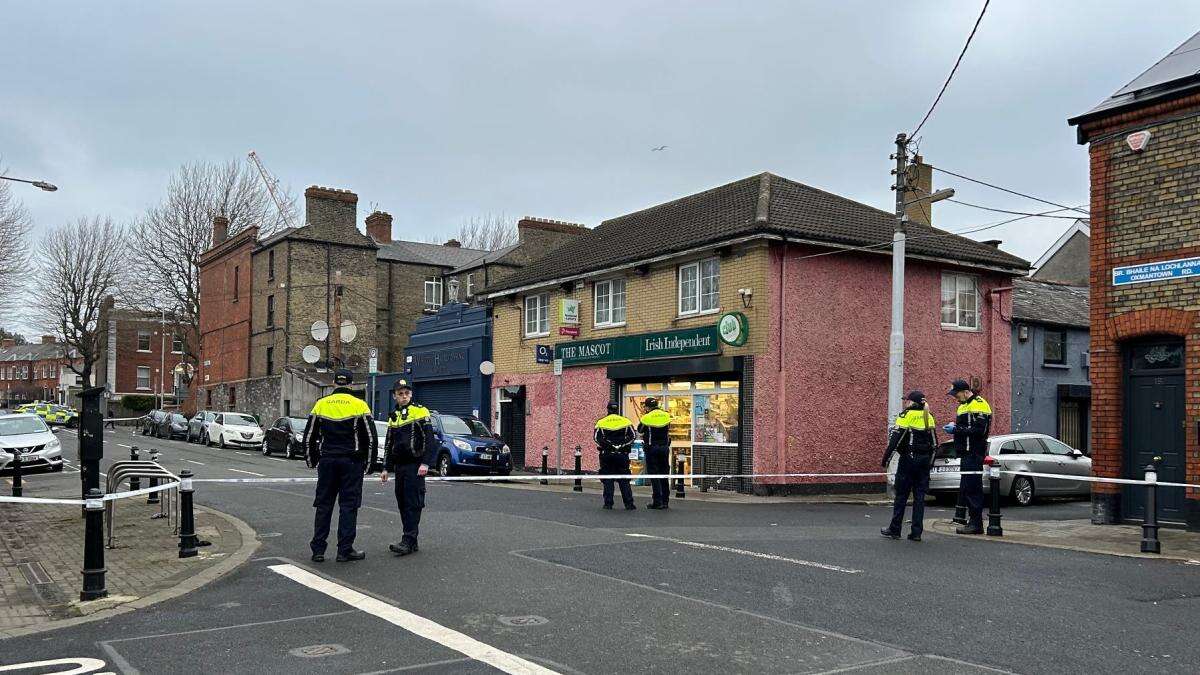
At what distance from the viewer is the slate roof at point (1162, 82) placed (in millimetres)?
13125

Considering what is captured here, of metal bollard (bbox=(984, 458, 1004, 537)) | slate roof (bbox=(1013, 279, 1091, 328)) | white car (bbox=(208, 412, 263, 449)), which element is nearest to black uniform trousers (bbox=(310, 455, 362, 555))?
metal bollard (bbox=(984, 458, 1004, 537))

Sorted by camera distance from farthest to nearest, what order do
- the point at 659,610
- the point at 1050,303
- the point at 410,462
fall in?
1. the point at 1050,303
2. the point at 410,462
3. the point at 659,610

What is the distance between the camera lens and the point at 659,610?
7.25 meters

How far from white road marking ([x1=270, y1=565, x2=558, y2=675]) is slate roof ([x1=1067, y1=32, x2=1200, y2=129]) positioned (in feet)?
38.7

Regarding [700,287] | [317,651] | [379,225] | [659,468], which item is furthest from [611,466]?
[379,225]

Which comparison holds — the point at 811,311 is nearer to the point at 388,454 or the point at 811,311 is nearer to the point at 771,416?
the point at 771,416

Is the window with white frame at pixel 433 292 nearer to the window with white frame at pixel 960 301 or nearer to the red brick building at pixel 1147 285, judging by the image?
the window with white frame at pixel 960 301

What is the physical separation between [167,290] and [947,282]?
4006 cm

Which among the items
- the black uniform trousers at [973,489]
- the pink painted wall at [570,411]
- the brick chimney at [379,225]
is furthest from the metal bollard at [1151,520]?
the brick chimney at [379,225]

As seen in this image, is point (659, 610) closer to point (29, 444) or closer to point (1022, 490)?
point (1022, 490)

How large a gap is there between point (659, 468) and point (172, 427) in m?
34.4

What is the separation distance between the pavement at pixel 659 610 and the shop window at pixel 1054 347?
17201 mm

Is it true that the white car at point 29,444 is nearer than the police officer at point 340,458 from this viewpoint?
No

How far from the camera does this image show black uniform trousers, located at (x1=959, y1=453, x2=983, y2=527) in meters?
12.7
